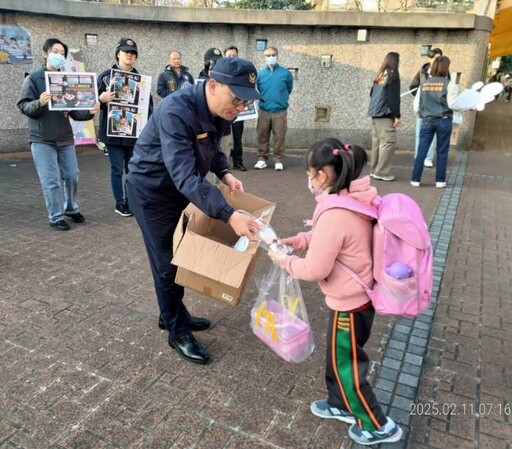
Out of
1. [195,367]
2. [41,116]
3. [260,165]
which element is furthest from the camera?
[260,165]

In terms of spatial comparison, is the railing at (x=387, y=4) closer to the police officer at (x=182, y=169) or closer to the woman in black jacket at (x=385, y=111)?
the woman in black jacket at (x=385, y=111)

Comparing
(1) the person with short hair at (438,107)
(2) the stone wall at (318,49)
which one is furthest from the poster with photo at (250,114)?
(1) the person with short hair at (438,107)

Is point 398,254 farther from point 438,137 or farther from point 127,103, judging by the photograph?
point 438,137

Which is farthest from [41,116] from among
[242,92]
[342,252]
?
[342,252]

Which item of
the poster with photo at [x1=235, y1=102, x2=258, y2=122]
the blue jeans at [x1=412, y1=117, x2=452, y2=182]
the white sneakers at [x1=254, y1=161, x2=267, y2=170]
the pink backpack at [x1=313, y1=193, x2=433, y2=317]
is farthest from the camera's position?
the white sneakers at [x1=254, y1=161, x2=267, y2=170]

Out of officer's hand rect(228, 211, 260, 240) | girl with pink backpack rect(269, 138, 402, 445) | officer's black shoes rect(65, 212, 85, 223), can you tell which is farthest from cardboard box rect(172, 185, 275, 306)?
officer's black shoes rect(65, 212, 85, 223)

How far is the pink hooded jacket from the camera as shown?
1998 mm

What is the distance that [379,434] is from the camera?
2275 millimetres

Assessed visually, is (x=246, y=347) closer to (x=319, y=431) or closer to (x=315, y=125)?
(x=319, y=431)

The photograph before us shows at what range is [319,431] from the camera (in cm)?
240

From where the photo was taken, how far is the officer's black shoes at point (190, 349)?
114 inches

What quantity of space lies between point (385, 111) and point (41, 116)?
4.88 meters

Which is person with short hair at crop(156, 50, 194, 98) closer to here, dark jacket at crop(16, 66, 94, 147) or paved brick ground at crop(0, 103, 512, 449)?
dark jacket at crop(16, 66, 94, 147)

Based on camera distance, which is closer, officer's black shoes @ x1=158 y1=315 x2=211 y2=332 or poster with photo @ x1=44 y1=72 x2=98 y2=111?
officer's black shoes @ x1=158 y1=315 x2=211 y2=332
